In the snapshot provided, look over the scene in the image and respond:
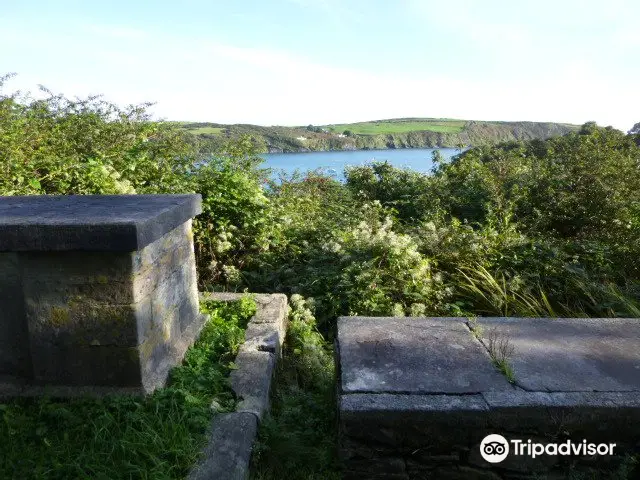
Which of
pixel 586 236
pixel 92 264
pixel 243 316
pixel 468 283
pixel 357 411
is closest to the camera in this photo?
pixel 357 411

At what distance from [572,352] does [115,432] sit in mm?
2536

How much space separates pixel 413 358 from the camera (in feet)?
8.90

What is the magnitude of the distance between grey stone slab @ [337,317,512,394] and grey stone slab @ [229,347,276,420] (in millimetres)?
532

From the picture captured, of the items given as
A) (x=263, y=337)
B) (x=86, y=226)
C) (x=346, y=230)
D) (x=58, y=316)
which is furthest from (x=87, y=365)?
(x=346, y=230)

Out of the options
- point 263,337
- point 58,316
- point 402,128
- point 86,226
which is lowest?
point 263,337

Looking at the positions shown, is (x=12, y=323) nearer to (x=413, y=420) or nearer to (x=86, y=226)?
(x=86, y=226)

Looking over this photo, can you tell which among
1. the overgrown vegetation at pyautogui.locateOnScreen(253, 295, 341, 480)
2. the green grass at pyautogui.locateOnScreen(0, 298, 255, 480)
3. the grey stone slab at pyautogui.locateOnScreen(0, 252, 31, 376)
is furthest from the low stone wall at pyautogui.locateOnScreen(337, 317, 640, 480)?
the grey stone slab at pyautogui.locateOnScreen(0, 252, 31, 376)

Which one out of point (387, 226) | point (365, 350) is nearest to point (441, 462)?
point (365, 350)

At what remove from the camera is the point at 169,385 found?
2.88 metres

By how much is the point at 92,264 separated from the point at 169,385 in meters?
0.87

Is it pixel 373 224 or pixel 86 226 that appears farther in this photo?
pixel 373 224

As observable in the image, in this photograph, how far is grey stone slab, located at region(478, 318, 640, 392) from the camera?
2441mm

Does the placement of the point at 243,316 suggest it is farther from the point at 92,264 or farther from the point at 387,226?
the point at 387,226

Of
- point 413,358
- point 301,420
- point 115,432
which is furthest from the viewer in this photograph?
point 301,420
